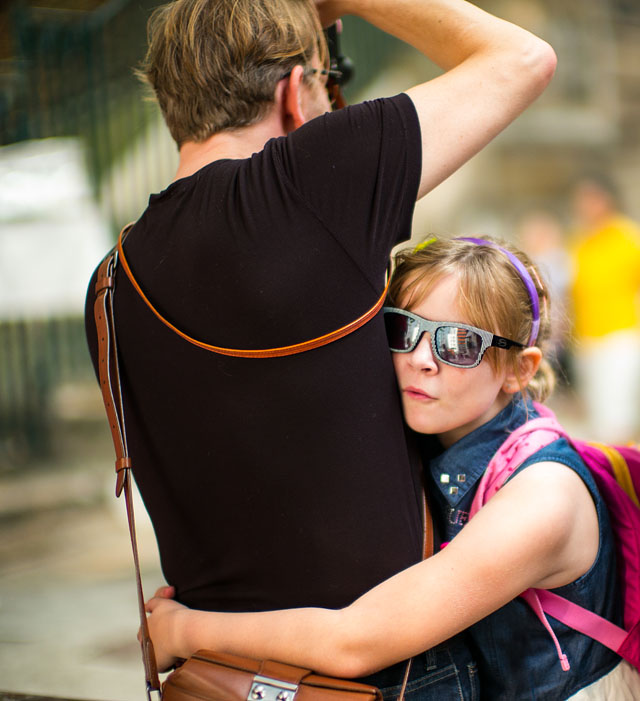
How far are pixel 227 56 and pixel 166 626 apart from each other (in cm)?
104

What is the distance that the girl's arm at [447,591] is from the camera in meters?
1.34

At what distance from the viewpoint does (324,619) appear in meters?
1.39

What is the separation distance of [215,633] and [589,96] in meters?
13.7

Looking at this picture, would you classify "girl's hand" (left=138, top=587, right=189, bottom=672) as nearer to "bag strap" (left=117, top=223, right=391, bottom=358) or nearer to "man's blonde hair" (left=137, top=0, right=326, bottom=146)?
"bag strap" (left=117, top=223, right=391, bottom=358)

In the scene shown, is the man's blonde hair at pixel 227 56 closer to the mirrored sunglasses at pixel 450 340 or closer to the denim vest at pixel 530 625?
the mirrored sunglasses at pixel 450 340

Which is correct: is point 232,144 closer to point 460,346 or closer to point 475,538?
point 460,346

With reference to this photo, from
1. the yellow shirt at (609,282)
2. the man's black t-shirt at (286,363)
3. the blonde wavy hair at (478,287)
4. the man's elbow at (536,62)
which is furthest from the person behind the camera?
the yellow shirt at (609,282)

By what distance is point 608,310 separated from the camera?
691 cm

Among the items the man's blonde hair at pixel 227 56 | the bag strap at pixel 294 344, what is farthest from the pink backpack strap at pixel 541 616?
the man's blonde hair at pixel 227 56

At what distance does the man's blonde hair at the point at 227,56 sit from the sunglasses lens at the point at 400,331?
0.44m

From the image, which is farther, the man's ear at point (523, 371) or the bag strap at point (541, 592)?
the man's ear at point (523, 371)

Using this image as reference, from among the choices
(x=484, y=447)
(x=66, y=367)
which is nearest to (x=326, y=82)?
(x=484, y=447)

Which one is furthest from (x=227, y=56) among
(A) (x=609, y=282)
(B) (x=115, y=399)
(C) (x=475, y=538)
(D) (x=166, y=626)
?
(A) (x=609, y=282)

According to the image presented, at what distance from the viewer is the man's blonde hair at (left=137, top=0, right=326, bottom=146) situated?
1508mm
